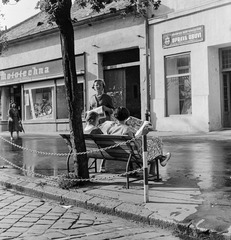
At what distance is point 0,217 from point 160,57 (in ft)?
49.2

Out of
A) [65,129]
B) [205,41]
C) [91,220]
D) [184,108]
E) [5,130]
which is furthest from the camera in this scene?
[5,130]

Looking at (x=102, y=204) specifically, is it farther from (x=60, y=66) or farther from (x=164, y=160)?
(x=60, y=66)

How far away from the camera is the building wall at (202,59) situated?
16766 millimetres

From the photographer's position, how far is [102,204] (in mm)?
5531

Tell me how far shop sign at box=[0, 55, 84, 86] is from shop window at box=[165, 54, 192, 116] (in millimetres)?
5625

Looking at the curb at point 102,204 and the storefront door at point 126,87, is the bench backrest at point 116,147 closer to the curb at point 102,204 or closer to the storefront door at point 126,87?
the curb at point 102,204

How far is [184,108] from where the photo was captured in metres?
18.7

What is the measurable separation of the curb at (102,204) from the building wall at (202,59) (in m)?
11.4

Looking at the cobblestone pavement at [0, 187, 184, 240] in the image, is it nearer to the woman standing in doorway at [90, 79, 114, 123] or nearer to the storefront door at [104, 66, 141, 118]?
the woman standing in doorway at [90, 79, 114, 123]

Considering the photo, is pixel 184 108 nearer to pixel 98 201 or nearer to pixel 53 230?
pixel 98 201

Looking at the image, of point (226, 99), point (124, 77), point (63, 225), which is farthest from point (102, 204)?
point (124, 77)

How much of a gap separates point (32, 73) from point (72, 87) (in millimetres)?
19302

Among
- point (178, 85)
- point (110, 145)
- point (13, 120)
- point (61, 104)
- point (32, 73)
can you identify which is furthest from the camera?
point (32, 73)

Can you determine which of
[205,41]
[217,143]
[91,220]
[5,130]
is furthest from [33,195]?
[5,130]
